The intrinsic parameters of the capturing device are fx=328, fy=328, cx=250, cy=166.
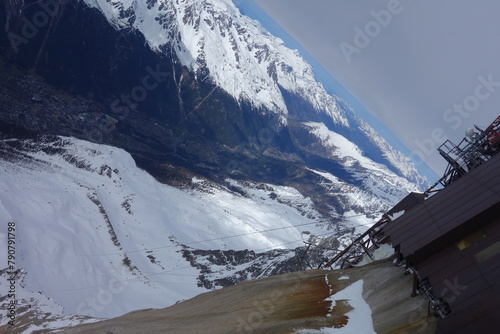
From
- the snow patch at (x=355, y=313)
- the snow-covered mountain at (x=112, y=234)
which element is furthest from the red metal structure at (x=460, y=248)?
the snow-covered mountain at (x=112, y=234)

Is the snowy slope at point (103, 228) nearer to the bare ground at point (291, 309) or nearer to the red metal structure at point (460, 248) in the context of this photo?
the bare ground at point (291, 309)

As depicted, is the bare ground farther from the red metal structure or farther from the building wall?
the building wall

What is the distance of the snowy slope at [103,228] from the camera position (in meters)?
55.7

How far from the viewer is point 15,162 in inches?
3201

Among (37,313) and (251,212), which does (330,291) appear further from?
(251,212)

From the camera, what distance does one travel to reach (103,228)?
75125 millimetres

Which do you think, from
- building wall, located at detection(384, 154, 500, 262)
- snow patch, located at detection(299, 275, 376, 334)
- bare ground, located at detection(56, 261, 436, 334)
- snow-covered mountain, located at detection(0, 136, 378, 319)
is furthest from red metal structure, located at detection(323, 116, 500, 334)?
snow-covered mountain, located at detection(0, 136, 378, 319)

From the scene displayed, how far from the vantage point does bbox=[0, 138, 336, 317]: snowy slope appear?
55.7 m

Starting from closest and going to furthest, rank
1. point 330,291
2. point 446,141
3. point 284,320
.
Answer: point 284,320, point 330,291, point 446,141

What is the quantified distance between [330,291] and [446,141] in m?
18.3

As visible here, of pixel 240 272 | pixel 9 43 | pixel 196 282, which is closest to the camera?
pixel 196 282

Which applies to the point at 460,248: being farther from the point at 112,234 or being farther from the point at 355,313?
the point at 112,234

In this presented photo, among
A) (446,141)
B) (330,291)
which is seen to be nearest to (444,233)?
(330,291)

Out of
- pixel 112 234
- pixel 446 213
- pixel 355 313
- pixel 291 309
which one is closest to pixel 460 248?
pixel 446 213
